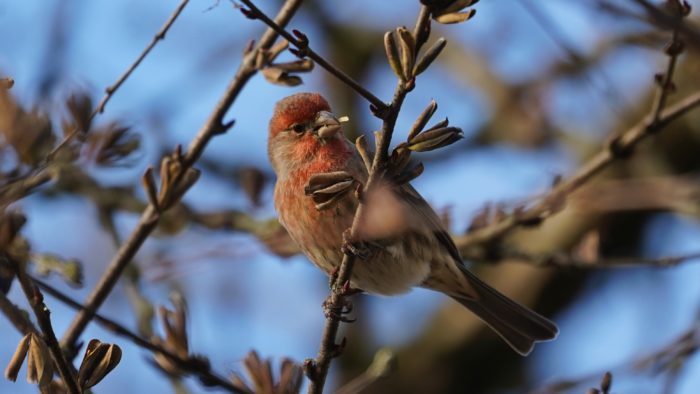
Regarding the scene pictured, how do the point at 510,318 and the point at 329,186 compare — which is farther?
the point at 510,318

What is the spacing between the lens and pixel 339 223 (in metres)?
4.96

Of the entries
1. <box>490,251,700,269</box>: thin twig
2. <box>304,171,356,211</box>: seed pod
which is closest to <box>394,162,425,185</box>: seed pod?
<box>304,171,356,211</box>: seed pod

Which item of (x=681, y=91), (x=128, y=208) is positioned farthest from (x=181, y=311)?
(x=681, y=91)

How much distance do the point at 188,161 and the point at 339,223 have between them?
121cm

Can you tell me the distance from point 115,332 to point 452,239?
2.82m

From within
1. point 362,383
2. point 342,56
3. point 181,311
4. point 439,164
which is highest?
point 342,56

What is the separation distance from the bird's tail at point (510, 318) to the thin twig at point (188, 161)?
2.24 metres

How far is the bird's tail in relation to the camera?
19.5ft

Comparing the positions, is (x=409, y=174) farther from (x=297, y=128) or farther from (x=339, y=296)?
(x=297, y=128)

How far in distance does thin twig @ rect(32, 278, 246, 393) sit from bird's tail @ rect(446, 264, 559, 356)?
9.01 feet

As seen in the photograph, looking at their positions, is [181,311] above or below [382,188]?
below

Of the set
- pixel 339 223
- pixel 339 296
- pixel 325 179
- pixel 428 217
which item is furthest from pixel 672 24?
pixel 428 217

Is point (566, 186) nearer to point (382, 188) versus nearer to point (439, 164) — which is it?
point (382, 188)

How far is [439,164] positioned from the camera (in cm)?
922
